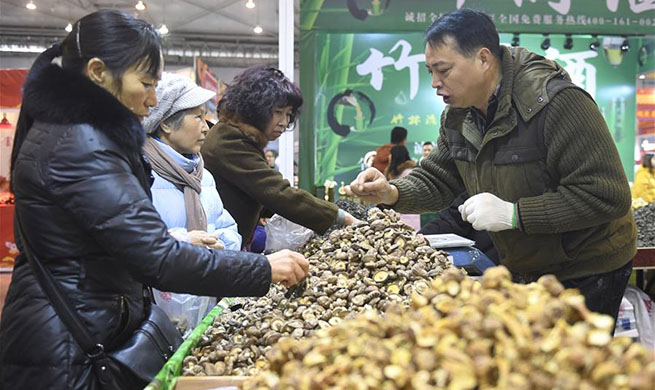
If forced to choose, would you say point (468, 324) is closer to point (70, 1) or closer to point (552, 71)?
point (552, 71)

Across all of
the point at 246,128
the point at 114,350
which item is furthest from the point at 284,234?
the point at 114,350

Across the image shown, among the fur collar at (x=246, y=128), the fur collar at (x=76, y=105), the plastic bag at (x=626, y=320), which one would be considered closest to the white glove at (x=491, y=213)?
the fur collar at (x=76, y=105)

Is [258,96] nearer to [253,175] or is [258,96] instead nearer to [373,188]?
[253,175]

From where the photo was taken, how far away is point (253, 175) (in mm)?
2641

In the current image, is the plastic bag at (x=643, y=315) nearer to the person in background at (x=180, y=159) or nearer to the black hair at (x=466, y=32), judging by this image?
the black hair at (x=466, y=32)

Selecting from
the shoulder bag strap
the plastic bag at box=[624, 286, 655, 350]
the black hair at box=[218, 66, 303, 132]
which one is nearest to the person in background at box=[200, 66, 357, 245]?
the black hair at box=[218, 66, 303, 132]

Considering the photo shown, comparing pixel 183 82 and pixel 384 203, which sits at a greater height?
pixel 183 82

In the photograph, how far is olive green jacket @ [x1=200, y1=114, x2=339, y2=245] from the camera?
2646mm

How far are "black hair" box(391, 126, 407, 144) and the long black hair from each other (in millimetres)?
4774

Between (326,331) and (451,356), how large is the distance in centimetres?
27

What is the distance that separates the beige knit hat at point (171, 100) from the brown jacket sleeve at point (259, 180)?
0.35 meters

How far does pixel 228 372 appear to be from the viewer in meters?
1.34

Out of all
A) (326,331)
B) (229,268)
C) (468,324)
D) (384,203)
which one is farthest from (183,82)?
(468,324)

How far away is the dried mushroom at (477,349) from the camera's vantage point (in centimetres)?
72
